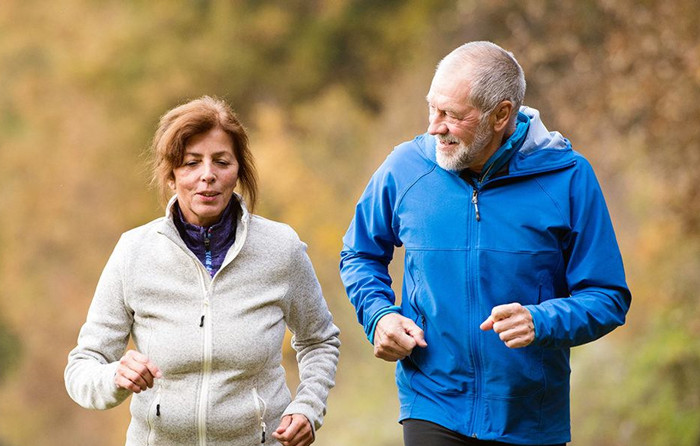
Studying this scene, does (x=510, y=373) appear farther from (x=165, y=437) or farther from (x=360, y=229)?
(x=165, y=437)

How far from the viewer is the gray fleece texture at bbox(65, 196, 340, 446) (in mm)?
3172

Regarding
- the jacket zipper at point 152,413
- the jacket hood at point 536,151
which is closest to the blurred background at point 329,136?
the jacket hood at point 536,151

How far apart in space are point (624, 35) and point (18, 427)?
10683 mm

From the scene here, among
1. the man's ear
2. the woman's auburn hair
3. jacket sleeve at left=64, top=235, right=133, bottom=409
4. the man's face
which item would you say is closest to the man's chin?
the man's face

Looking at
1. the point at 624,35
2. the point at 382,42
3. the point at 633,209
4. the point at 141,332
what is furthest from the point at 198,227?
the point at 382,42

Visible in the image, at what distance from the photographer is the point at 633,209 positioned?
944 cm

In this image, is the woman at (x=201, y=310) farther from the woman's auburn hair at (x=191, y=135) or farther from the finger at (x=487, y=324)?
the finger at (x=487, y=324)

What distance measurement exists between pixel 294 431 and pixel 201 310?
398 millimetres

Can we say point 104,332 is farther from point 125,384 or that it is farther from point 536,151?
point 536,151

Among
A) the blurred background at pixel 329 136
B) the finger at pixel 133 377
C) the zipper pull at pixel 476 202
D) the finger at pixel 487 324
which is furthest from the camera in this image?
the blurred background at pixel 329 136

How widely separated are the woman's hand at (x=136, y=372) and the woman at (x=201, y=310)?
9 centimetres

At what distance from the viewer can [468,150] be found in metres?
3.30

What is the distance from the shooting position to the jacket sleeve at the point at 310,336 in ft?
11.0

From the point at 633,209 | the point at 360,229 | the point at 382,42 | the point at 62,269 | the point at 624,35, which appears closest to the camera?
the point at 360,229
